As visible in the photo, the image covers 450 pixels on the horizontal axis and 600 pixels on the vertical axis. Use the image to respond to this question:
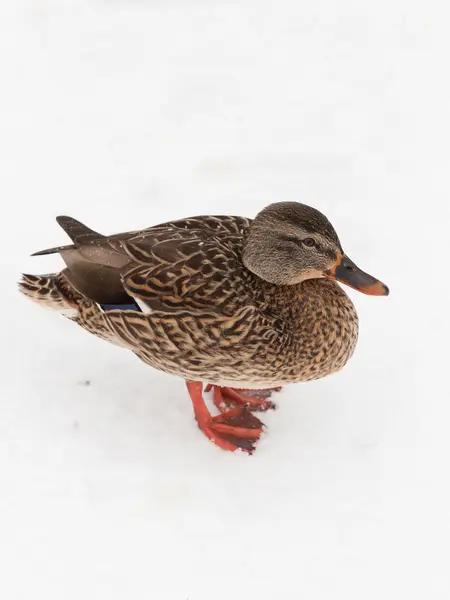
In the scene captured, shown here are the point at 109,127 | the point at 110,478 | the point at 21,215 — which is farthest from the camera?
the point at 109,127

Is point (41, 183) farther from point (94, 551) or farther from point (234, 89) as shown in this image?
point (94, 551)

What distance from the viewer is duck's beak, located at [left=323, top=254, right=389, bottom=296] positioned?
322 centimetres

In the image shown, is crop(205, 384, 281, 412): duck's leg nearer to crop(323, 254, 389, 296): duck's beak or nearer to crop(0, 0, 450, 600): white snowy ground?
crop(0, 0, 450, 600): white snowy ground

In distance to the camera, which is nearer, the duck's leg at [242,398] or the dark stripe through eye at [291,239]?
the dark stripe through eye at [291,239]

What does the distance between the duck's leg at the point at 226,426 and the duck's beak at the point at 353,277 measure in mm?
834

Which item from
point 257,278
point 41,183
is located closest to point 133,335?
point 257,278

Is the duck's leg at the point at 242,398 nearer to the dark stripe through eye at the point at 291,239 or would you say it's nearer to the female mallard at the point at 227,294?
the female mallard at the point at 227,294

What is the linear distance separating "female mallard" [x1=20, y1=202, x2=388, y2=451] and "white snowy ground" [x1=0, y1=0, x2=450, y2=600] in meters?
0.45

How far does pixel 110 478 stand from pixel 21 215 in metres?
1.88

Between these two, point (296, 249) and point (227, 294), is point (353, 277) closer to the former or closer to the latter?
point (296, 249)

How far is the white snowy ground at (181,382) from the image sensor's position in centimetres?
332

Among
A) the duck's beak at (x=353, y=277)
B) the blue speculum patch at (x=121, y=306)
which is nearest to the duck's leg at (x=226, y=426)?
the blue speculum patch at (x=121, y=306)

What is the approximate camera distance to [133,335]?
131 inches

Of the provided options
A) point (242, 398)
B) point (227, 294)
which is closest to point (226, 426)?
point (242, 398)
